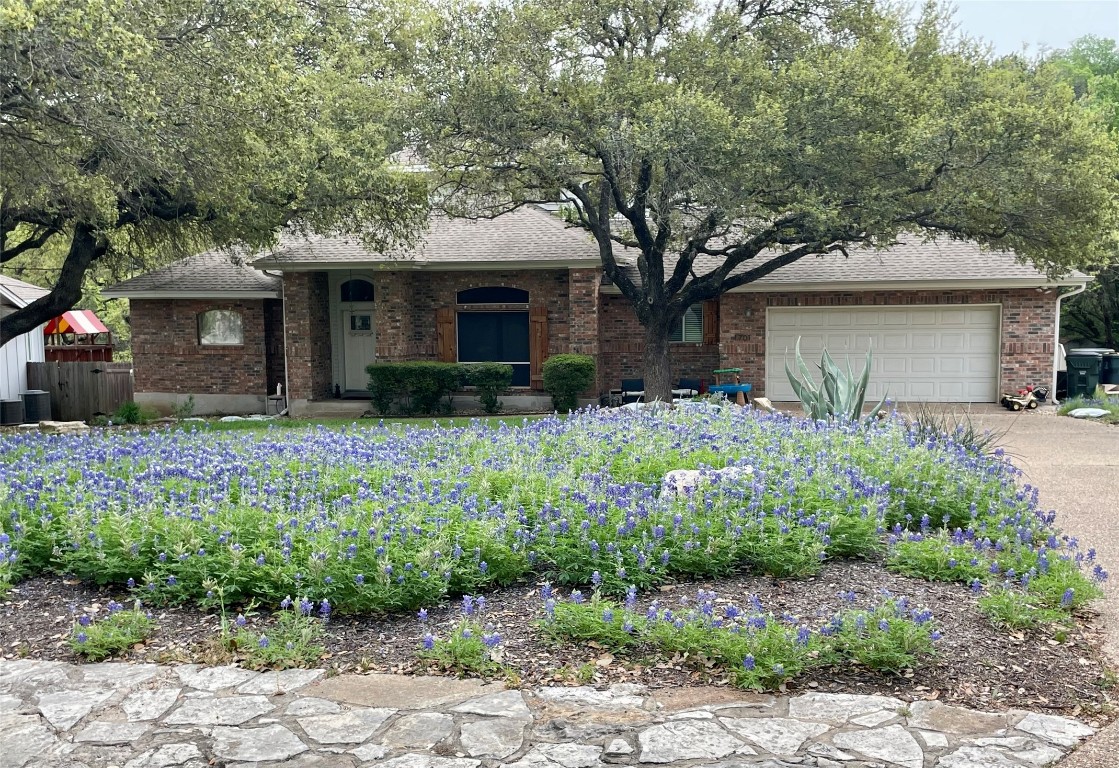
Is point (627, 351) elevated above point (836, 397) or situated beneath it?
elevated above

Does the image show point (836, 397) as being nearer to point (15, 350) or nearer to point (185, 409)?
point (185, 409)

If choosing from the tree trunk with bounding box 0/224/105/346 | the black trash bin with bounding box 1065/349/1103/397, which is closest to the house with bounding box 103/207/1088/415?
the black trash bin with bounding box 1065/349/1103/397

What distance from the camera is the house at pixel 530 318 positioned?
60.2 feet

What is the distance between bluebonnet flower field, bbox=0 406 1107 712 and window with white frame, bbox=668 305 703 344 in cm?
1233

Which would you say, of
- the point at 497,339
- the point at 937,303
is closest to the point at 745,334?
the point at 937,303

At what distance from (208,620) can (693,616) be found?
2.51 meters

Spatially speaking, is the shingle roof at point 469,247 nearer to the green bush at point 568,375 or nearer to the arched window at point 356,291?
the arched window at point 356,291

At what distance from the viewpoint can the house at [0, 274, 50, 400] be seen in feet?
66.6

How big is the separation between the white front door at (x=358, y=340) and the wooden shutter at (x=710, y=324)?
6.99 m

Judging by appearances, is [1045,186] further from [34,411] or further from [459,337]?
[34,411]

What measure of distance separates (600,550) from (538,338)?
13514 mm

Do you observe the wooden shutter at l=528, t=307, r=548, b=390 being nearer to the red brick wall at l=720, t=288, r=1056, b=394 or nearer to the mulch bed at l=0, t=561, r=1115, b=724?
the red brick wall at l=720, t=288, r=1056, b=394

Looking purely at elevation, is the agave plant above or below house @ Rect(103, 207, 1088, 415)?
below

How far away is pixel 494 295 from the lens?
1892 centimetres
